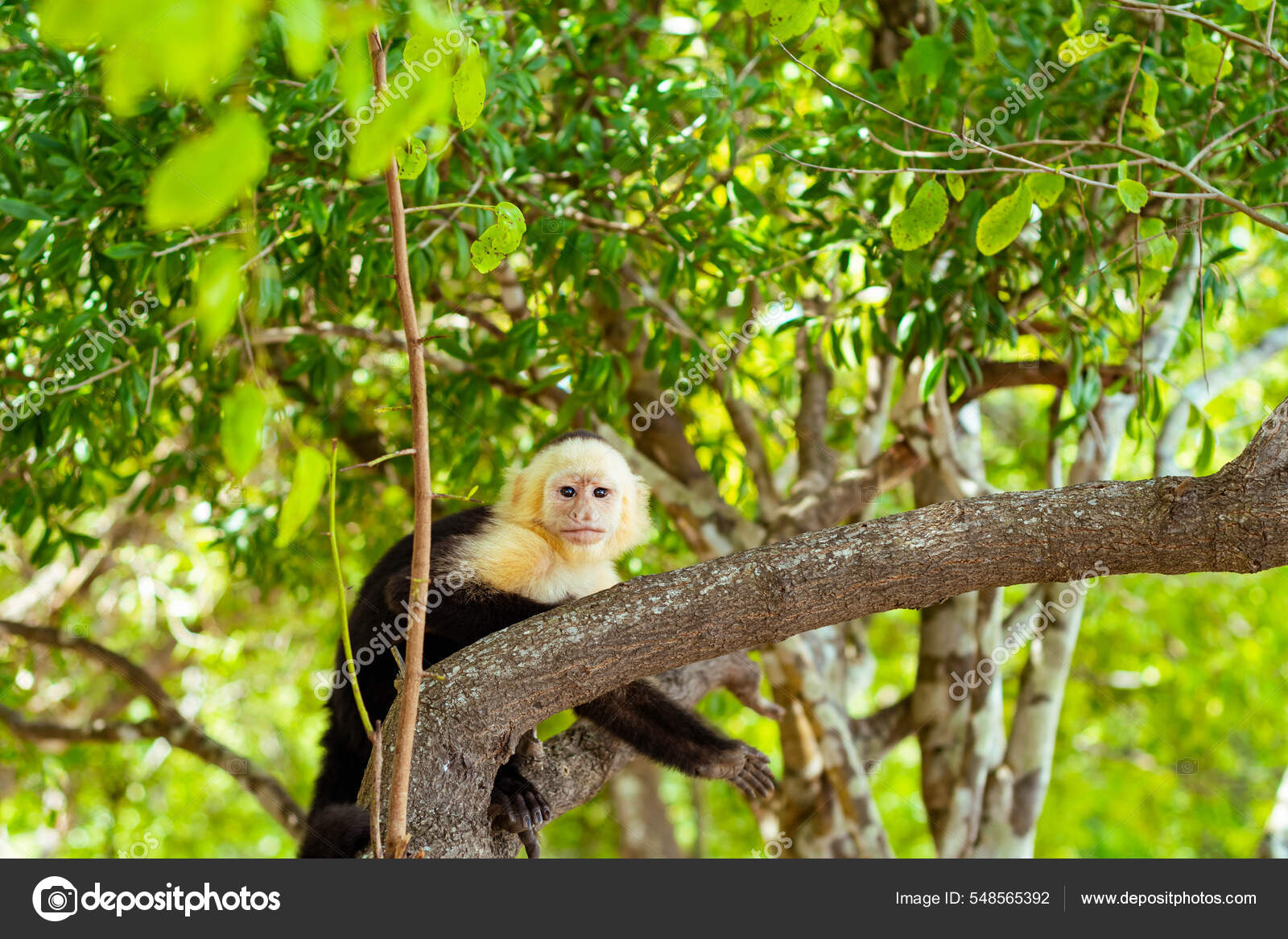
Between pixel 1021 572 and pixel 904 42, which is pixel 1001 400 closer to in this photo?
pixel 904 42

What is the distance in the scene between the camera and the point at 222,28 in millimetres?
820

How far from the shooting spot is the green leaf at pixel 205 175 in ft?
2.65

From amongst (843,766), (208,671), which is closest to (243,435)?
(843,766)

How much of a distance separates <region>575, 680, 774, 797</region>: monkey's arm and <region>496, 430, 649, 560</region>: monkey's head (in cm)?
60

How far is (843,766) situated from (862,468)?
4.65ft

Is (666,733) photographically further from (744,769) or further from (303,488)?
(303,488)

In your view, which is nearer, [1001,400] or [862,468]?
[862,468]

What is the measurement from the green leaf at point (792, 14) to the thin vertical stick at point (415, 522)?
1.00 m

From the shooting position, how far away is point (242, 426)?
3.02 ft

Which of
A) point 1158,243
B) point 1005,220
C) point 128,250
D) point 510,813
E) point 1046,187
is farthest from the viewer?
point 128,250

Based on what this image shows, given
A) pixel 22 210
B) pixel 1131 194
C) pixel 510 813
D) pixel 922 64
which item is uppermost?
pixel 922 64

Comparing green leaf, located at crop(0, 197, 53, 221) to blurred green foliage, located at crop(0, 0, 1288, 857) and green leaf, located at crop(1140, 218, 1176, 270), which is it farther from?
green leaf, located at crop(1140, 218, 1176, 270)

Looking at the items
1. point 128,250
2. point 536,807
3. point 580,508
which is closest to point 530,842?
point 536,807

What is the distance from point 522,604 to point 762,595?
3.28 feet
